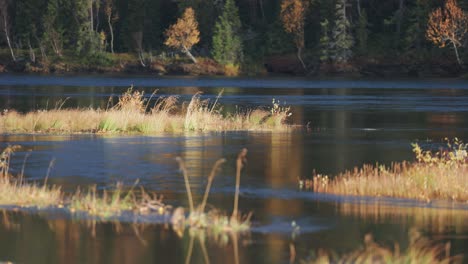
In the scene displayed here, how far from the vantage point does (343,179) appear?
23.8 meters

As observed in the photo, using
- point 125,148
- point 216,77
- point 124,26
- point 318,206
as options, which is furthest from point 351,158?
point 124,26

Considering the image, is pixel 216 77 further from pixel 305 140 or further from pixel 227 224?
pixel 227 224

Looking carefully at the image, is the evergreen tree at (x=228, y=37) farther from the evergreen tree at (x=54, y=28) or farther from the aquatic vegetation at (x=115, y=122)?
the aquatic vegetation at (x=115, y=122)

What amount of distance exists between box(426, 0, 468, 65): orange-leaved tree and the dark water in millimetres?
57428

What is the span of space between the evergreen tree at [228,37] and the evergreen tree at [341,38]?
1241 cm

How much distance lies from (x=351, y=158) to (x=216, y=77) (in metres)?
96.8

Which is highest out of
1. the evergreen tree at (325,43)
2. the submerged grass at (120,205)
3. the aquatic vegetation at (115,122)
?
the evergreen tree at (325,43)

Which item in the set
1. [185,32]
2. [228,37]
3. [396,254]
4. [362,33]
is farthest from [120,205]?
[185,32]

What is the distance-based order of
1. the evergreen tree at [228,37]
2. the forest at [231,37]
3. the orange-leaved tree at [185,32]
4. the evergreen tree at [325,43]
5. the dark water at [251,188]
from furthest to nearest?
the evergreen tree at [228,37] → the orange-leaved tree at [185,32] → the evergreen tree at [325,43] → the forest at [231,37] → the dark water at [251,188]

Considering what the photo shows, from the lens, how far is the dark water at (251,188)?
17.3 m

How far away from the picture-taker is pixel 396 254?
15.6 meters

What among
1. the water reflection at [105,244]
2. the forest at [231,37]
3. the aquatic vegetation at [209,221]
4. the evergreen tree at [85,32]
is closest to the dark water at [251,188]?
the water reflection at [105,244]

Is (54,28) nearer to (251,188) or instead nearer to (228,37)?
(228,37)

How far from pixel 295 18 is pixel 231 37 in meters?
8.33
